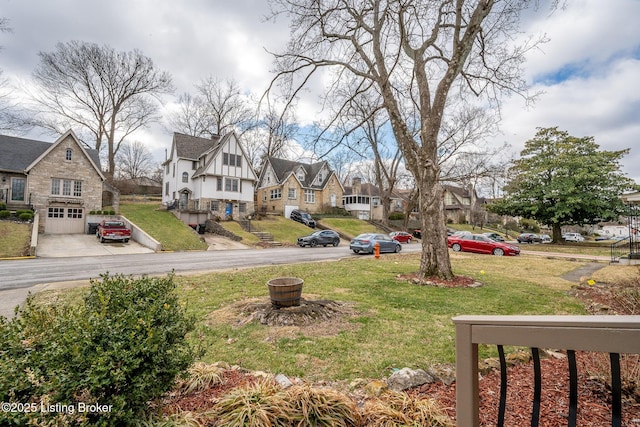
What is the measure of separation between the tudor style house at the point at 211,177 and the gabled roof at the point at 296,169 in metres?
8.53

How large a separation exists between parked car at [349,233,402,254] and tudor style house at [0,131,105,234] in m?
23.7

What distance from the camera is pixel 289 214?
42.4 m

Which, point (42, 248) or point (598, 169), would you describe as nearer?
point (42, 248)

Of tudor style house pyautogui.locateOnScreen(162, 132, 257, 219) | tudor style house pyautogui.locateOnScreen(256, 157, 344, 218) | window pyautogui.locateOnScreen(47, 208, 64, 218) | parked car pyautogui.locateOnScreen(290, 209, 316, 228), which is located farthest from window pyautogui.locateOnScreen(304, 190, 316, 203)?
window pyautogui.locateOnScreen(47, 208, 64, 218)

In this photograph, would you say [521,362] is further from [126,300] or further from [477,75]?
[477,75]

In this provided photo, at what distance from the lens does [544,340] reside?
4.96 ft

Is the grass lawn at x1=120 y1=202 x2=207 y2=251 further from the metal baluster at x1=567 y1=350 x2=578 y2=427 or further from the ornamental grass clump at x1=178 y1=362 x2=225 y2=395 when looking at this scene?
the metal baluster at x1=567 y1=350 x2=578 y2=427

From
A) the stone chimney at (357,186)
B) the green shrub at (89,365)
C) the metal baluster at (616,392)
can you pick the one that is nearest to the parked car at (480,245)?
the metal baluster at (616,392)

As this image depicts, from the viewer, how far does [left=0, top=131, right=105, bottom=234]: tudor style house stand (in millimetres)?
24656

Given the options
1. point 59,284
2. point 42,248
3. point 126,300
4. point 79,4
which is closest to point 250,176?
point 42,248

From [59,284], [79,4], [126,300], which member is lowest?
[59,284]

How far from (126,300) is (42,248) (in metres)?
22.7

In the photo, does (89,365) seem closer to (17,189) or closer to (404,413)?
(404,413)

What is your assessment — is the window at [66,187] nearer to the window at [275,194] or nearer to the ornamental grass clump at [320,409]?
the window at [275,194]
